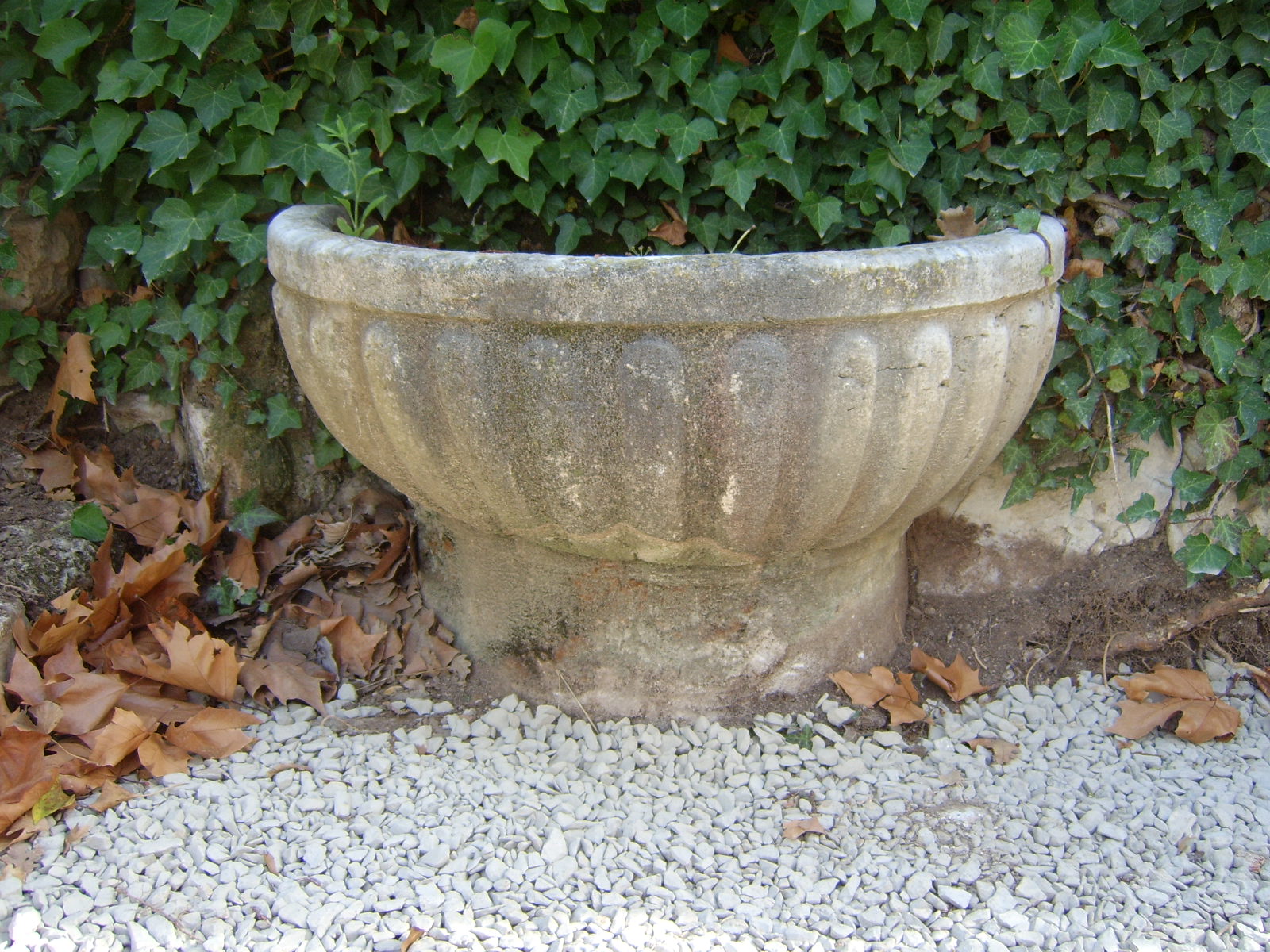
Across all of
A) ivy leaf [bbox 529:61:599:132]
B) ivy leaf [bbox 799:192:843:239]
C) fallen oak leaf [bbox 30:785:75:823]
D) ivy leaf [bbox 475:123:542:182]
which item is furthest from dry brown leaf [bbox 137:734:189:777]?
ivy leaf [bbox 799:192:843:239]

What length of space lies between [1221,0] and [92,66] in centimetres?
211

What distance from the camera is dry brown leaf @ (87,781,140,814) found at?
1.73 metres

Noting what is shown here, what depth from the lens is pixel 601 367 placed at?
1.56 m

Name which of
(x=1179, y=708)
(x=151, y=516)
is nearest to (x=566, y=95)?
(x=151, y=516)

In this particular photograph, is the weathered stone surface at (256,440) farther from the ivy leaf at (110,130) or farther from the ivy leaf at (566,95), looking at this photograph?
the ivy leaf at (566,95)

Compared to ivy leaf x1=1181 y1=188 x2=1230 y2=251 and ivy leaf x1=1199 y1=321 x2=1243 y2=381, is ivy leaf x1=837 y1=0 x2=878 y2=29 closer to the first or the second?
ivy leaf x1=1181 y1=188 x2=1230 y2=251

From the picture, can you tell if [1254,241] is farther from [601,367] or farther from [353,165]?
[353,165]

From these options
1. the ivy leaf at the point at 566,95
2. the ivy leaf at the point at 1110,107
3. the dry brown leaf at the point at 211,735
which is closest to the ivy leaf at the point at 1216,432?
the ivy leaf at the point at 1110,107

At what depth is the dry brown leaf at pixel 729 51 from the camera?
2113mm

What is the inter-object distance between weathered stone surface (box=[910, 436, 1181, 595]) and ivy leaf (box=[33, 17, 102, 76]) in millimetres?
1961

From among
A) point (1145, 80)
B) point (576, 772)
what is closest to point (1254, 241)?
point (1145, 80)

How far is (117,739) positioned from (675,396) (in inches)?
42.5

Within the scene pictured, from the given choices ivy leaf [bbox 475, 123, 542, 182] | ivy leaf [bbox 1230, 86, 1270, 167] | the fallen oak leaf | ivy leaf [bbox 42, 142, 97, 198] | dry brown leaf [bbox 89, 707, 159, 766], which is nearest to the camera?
the fallen oak leaf

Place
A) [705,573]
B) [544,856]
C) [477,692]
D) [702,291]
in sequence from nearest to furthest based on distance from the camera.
→ [702,291] < [544,856] < [705,573] < [477,692]
